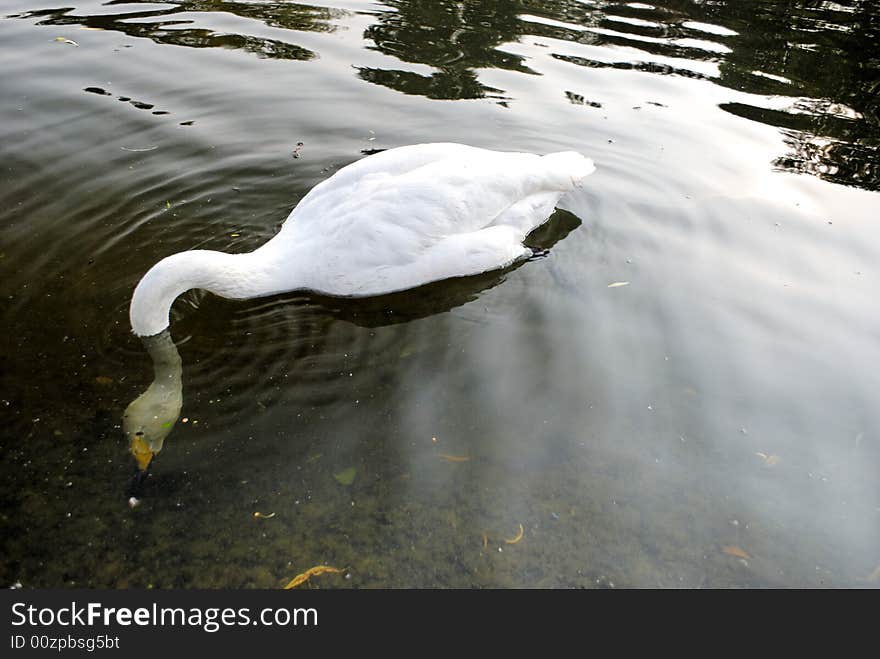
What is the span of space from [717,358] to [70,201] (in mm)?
6269

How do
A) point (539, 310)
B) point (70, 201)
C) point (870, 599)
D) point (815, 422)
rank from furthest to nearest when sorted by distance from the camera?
point (70, 201) → point (539, 310) → point (815, 422) → point (870, 599)

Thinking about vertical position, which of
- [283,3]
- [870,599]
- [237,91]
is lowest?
[870,599]

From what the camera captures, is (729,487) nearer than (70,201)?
Yes

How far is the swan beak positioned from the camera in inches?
171

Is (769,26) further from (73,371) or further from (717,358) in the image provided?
(73,371)

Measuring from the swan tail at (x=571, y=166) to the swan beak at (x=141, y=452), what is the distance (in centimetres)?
435

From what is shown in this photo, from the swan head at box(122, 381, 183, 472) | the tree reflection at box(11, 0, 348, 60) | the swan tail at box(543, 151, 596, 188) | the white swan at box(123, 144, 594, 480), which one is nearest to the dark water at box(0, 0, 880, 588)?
the swan head at box(122, 381, 183, 472)

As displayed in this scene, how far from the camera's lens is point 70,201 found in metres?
6.86

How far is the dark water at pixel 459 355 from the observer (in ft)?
13.3

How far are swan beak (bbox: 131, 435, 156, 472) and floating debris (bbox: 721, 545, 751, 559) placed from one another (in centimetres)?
360

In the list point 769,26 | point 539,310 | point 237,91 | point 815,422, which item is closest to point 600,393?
point 539,310

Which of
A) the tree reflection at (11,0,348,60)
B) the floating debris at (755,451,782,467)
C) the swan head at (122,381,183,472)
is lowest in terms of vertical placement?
the swan head at (122,381,183,472)

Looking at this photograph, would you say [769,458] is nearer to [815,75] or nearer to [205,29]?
[815,75]

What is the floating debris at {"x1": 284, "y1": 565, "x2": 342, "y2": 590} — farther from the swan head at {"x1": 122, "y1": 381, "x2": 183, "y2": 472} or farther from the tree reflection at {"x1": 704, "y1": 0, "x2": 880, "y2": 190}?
the tree reflection at {"x1": 704, "y1": 0, "x2": 880, "y2": 190}
